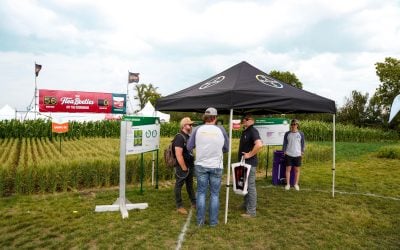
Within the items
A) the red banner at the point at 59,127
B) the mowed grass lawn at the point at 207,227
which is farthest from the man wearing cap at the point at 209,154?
the red banner at the point at 59,127

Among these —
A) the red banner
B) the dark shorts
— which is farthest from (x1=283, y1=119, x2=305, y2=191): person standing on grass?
the red banner

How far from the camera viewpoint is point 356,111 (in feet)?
142

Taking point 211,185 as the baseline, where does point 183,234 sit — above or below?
below

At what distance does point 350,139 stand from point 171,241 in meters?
32.7

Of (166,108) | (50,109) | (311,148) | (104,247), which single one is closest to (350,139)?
(311,148)

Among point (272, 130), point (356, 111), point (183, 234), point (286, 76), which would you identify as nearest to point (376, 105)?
point (356, 111)

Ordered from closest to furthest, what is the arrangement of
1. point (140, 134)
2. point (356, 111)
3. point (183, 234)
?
1. point (183, 234)
2. point (140, 134)
3. point (356, 111)

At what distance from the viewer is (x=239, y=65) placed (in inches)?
276

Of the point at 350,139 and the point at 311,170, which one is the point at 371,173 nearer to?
the point at 311,170

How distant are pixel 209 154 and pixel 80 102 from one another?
28.9 m

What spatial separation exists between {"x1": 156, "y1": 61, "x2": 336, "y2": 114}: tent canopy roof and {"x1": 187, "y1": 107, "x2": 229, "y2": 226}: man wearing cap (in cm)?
51

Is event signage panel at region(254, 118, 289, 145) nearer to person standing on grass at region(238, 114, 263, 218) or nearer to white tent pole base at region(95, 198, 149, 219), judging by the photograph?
person standing on grass at region(238, 114, 263, 218)

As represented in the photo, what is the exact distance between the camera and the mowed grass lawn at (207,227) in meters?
4.88

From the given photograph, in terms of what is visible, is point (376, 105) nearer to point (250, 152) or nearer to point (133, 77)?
point (133, 77)
